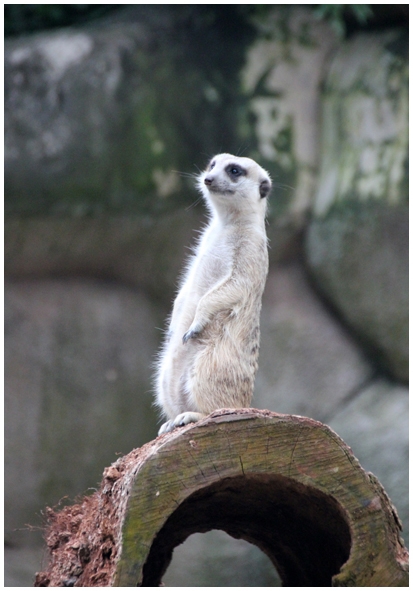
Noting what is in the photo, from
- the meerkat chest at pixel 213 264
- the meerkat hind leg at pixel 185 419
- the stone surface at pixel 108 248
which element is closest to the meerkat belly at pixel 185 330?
the meerkat chest at pixel 213 264

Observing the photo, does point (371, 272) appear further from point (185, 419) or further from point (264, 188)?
point (185, 419)

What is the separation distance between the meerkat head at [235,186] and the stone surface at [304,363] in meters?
2.05

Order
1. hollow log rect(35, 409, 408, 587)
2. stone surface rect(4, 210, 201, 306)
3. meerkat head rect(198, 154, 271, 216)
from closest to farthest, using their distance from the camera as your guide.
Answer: hollow log rect(35, 409, 408, 587), meerkat head rect(198, 154, 271, 216), stone surface rect(4, 210, 201, 306)

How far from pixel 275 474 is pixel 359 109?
3.57 metres

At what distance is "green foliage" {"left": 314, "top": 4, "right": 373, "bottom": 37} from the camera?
508cm

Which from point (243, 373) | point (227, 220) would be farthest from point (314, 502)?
point (227, 220)

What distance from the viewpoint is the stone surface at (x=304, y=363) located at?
5.07 meters

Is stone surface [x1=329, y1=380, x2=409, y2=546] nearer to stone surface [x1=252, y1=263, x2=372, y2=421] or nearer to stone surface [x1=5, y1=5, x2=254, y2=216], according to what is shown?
stone surface [x1=252, y1=263, x2=372, y2=421]

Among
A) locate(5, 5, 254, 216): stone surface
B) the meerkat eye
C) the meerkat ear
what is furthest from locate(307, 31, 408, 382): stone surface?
the meerkat eye

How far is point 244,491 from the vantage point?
237 cm

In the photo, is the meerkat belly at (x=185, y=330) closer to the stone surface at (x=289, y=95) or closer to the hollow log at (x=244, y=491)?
the hollow log at (x=244, y=491)

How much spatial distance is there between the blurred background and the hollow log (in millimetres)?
2547

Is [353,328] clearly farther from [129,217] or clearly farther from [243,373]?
[243,373]

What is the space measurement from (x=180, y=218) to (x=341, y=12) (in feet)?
5.93
